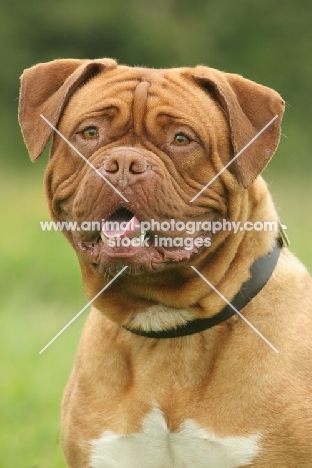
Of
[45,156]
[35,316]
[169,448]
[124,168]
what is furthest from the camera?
[45,156]

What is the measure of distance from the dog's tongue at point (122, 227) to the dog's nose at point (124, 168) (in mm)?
146

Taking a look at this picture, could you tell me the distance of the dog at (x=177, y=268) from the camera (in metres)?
3.94

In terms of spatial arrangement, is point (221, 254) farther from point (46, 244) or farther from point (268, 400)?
point (46, 244)

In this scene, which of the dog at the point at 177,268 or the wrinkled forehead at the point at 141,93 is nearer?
the dog at the point at 177,268

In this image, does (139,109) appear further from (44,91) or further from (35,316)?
(35,316)

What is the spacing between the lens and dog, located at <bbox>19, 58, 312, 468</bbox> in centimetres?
394

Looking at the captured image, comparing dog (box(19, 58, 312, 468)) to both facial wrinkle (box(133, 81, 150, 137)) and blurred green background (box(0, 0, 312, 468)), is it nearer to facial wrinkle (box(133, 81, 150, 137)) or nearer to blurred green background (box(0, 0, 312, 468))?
facial wrinkle (box(133, 81, 150, 137))

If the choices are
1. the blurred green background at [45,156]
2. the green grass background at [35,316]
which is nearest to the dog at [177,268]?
the green grass background at [35,316]

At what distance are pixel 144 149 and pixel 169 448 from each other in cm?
115

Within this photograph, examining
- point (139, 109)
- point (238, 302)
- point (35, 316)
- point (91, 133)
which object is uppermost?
point (139, 109)

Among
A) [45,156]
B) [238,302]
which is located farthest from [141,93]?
[45,156]

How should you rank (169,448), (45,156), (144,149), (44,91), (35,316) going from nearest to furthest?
(144,149) → (169,448) → (44,91) → (35,316) → (45,156)

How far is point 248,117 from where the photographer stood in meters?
4.12

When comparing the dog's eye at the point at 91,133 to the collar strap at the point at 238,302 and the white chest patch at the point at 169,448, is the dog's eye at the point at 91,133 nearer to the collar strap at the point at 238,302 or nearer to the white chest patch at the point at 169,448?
the collar strap at the point at 238,302
